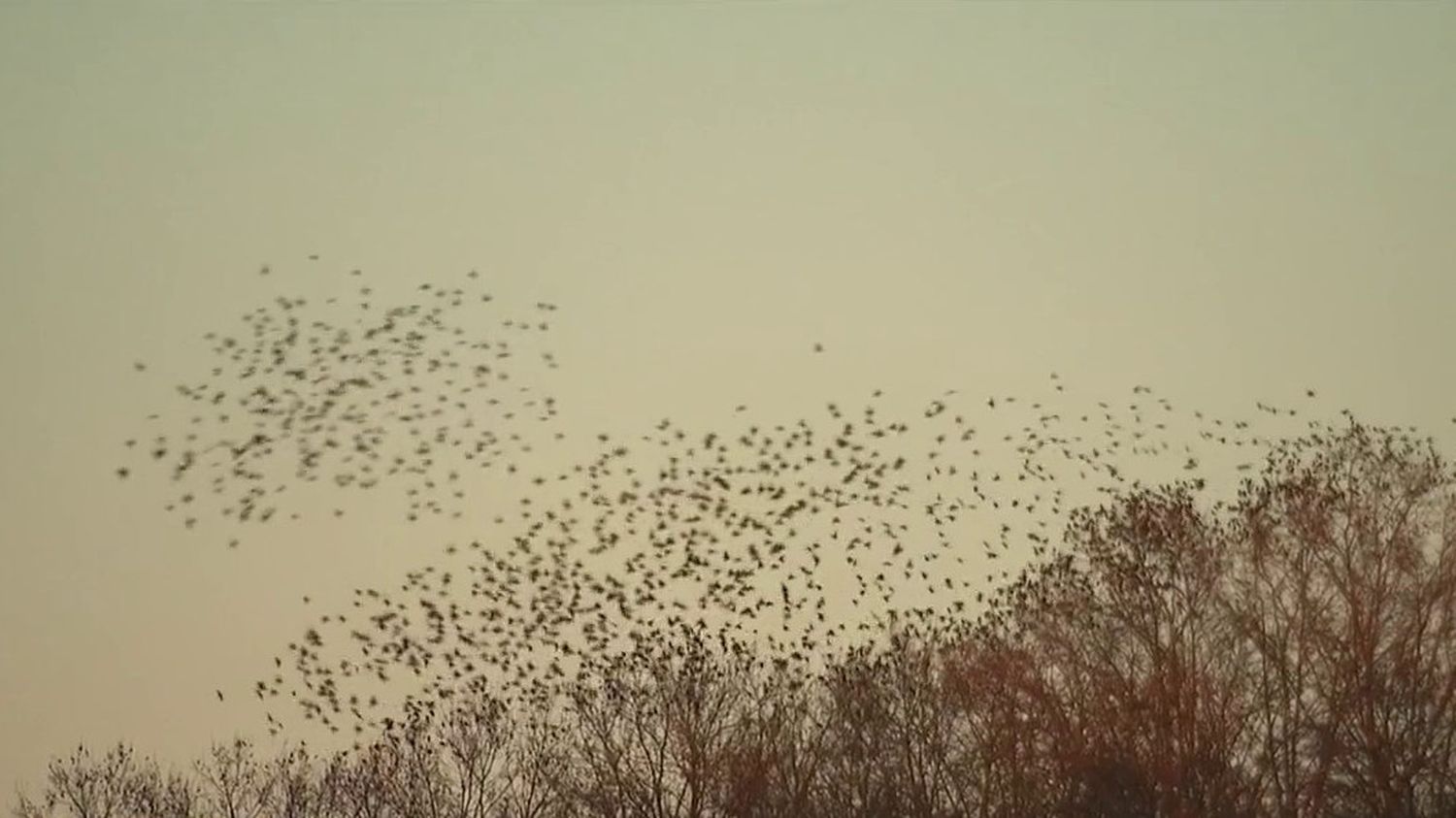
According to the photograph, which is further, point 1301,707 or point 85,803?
point 85,803

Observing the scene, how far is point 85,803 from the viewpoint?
59.1 m

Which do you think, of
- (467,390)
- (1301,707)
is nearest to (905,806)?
(1301,707)

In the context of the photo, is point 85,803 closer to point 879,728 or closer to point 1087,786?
point 879,728

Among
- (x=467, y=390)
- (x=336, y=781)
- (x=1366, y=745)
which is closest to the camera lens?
(x=467, y=390)

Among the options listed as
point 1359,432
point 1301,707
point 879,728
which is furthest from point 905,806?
point 1359,432

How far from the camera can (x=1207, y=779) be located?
45188mm

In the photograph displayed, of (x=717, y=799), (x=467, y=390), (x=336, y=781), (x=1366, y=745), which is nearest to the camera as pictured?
(x=467, y=390)

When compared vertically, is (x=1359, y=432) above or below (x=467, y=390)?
above

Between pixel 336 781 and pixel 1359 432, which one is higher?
pixel 1359 432

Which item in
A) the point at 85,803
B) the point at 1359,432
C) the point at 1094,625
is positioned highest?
the point at 1359,432

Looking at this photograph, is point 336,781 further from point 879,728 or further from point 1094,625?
point 1094,625

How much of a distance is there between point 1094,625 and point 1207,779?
4143 millimetres

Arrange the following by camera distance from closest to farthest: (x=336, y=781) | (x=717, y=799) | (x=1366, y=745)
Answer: (x=1366, y=745) < (x=717, y=799) < (x=336, y=781)

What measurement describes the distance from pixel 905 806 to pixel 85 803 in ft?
76.9
